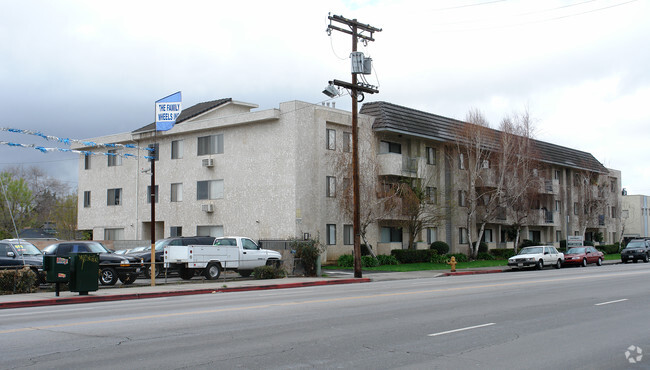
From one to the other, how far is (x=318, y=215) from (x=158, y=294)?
59.9 ft

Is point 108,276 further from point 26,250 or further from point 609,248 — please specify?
point 609,248

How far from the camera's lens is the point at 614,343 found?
986 cm

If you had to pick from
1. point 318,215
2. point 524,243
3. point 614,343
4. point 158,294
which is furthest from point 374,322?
point 524,243

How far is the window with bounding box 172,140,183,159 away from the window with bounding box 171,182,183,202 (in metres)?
2.00

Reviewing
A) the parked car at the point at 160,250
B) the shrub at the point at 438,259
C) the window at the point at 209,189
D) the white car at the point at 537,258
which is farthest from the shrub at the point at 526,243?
the parked car at the point at 160,250

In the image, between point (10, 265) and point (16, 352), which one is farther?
point (10, 265)

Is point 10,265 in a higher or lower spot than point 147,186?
lower

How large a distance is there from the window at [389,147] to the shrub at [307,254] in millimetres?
13984

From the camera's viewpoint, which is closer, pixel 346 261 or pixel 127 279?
pixel 127 279

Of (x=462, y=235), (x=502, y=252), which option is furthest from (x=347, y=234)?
(x=502, y=252)

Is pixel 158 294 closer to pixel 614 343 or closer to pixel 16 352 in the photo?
pixel 16 352

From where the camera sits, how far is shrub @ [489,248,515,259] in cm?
4966

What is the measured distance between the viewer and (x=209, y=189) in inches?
1628

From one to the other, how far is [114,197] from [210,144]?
414 inches
